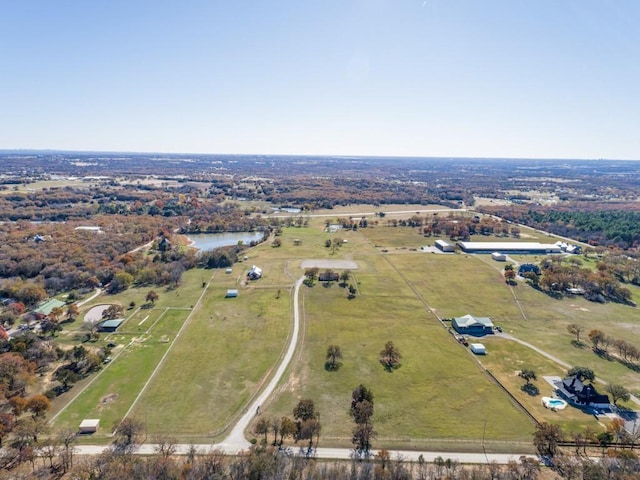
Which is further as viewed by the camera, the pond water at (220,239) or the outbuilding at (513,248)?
the pond water at (220,239)

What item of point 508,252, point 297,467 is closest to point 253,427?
point 297,467

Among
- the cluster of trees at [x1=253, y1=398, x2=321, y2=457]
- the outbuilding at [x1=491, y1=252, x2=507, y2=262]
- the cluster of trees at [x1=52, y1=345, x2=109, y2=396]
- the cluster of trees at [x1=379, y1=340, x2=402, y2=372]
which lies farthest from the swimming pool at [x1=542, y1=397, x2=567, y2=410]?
the outbuilding at [x1=491, y1=252, x2=507, y2=262]

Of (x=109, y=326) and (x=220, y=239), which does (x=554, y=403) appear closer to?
(x=109, y=326)

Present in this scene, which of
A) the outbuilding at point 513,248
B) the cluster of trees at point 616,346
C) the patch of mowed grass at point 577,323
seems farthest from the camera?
the outbuilding at point 513,248

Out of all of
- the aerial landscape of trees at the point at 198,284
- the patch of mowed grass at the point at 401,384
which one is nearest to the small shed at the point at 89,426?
the aerial landscape of trees at the point at 198,284

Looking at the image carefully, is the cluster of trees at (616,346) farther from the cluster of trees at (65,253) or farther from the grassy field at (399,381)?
the cluster of trees at (65,253)

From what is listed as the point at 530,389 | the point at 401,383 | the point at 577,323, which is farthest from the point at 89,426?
the point at 577,323

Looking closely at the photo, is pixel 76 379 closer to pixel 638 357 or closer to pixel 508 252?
pixel 638 357

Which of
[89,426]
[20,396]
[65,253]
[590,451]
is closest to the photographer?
[590,451]
